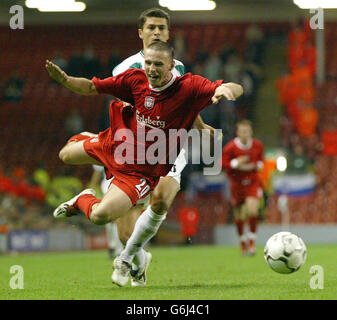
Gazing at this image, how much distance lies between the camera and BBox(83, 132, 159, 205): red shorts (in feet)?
19.6

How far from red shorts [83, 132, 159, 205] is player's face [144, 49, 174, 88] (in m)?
0.78

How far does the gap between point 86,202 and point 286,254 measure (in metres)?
1.67

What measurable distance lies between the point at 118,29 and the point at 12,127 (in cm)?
451

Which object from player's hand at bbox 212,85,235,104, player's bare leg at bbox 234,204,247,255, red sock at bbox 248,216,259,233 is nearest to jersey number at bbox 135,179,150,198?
player's hand at bbox 212,85,235,104

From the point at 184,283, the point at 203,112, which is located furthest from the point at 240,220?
the point at 184,283

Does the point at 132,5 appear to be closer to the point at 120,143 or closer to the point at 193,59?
the point at 193,59

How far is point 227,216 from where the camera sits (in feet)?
54.4

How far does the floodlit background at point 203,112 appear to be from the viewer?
1580 cm

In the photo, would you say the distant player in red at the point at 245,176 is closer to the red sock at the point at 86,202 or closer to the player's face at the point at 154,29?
the player's face at the point at 154,29

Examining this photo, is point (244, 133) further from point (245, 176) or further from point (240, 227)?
point (240, 227)

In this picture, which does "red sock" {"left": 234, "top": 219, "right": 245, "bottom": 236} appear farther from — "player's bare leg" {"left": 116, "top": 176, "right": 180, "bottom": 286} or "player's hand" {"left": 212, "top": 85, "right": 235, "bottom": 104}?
"player's hand" {"left": 212, "top": 85, "right": 235, "bottom": 104}

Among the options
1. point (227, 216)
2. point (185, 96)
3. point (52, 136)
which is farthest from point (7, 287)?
point (52, 136)
